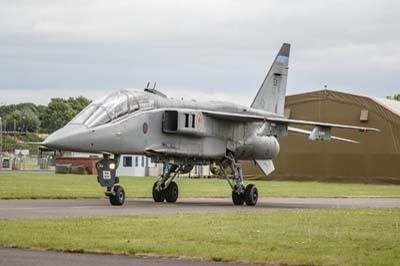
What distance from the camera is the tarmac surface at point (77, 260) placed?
47.0ft

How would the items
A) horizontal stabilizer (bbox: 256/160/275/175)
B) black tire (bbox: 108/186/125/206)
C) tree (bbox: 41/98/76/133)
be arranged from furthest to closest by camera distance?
tree (bbox: 41/98/76/133) → horizontal stabilizer (bbox: 256/160/275/175) → black tire (bbox: 108/186/125/206)

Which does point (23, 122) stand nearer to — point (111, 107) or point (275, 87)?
point (275, 87)

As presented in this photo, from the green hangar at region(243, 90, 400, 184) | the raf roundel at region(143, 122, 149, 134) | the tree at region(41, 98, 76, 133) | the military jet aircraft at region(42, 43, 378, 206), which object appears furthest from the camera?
the tree at region(41, 98, 76, 133)

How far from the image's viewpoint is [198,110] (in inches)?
1289

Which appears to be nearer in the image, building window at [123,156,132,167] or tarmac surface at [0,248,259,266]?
tarmac surface at [0,248,259,266]

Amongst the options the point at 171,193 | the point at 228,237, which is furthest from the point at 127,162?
the point at 228,237

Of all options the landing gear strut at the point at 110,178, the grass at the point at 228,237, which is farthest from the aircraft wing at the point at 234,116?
the grass at the point at 228,237

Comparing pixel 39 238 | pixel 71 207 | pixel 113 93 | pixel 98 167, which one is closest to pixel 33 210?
pixel 71 207

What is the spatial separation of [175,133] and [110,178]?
350 centimetres

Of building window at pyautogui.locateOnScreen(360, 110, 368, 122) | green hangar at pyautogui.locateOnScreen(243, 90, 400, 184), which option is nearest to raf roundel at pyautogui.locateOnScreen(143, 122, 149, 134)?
green hangar at pyautogui.locateOnScreen(243, 90, 400, 184)

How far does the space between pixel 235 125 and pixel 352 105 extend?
111 feet

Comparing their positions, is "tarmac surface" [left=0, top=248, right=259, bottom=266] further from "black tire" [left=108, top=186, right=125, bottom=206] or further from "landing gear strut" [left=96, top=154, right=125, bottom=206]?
"black tire" [left=108, top=186, right=125, bottom=206]

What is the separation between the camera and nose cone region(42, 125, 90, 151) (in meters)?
27.8

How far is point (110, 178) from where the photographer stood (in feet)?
95.7
